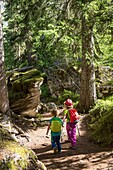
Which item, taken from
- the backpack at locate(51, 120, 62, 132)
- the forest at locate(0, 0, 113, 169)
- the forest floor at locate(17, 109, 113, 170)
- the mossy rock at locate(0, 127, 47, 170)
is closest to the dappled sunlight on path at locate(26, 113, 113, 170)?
the forest floor at locate(17, 109, 113, 170)

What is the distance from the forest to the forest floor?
1.66 feet

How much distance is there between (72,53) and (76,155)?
25.5ft

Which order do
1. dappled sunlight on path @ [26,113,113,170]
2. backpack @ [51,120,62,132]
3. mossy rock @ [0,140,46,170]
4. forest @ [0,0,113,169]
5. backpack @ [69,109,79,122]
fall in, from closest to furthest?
mossy rock @ [0,140,46,170], dappled sunlight on path @ [26,113,113,170], backpack @ [51,120,62,132], backpack @ [69,109,79,122], forest @ [0,0,113,169]

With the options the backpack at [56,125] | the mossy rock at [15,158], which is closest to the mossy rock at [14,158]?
the mossy rock at [15,158]

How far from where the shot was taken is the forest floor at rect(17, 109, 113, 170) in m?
7.09

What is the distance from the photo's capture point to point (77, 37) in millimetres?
12227

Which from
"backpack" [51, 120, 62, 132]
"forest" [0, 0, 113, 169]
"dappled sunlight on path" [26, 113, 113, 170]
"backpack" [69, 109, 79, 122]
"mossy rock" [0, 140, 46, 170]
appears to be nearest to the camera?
"mossy rock" [0, 140, 46, 170]

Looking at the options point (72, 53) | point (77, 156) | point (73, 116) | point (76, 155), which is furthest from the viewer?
point (72, 53)

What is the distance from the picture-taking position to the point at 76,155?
26.2ft

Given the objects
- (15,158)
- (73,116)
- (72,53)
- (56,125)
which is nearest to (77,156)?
(56,125)

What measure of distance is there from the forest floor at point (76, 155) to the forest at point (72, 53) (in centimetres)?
51

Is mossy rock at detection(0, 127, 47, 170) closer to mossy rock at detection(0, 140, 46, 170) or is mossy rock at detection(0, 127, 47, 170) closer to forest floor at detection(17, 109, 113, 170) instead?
mossy rock at detection(0, 140, 46, 170)

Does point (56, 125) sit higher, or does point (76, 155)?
point (56, 125)

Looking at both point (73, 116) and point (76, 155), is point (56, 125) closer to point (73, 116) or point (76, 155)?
point (73, 116)
